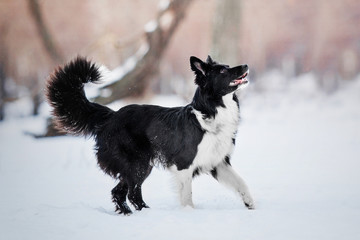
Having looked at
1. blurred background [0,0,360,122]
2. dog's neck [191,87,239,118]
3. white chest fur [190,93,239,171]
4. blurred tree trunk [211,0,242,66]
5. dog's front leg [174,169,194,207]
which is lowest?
dog's front leg [174,169,194,207]

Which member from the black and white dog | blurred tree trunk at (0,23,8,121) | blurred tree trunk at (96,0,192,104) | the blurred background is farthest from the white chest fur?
blurred tree trunk at (0,23,8,121)

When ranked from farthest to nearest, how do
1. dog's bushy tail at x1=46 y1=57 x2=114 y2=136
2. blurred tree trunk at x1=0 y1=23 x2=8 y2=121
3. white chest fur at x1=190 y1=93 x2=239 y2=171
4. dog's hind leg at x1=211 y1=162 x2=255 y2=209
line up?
blurred tree trunk at x1=0 y1=23 x2=8 y2=121
dog's bushy tail at x1=46 y1=57 x2=114 y2=136
dog's hind leg at x1=211 y1=162 x2=255 y2=209
white chest fur at x1=190 y1=93 x2=239 y2=171

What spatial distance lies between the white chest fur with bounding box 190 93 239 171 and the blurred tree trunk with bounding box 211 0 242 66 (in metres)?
5.82

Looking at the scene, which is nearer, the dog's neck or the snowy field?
the snowy field

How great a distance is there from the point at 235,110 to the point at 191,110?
1.56 ft

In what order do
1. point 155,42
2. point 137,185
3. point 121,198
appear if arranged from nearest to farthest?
1. point 121,198
2. point 137,185
3. point 155,42

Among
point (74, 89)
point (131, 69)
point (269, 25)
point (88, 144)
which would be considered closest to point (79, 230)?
point (74, 89)

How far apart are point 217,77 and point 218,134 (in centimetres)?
61

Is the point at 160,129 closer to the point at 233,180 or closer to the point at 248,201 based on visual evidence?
the point at 233,180

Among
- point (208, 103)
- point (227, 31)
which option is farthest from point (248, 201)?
point (227, 31)

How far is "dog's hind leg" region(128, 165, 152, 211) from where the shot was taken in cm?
453

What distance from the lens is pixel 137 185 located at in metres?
4.61

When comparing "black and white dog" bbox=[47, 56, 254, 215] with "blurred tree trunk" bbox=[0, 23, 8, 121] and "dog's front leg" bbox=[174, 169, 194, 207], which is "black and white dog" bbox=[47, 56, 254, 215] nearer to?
"dog's front leg" bbox=[174, 169, 194, 207]

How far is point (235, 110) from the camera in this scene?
4.45 metres
